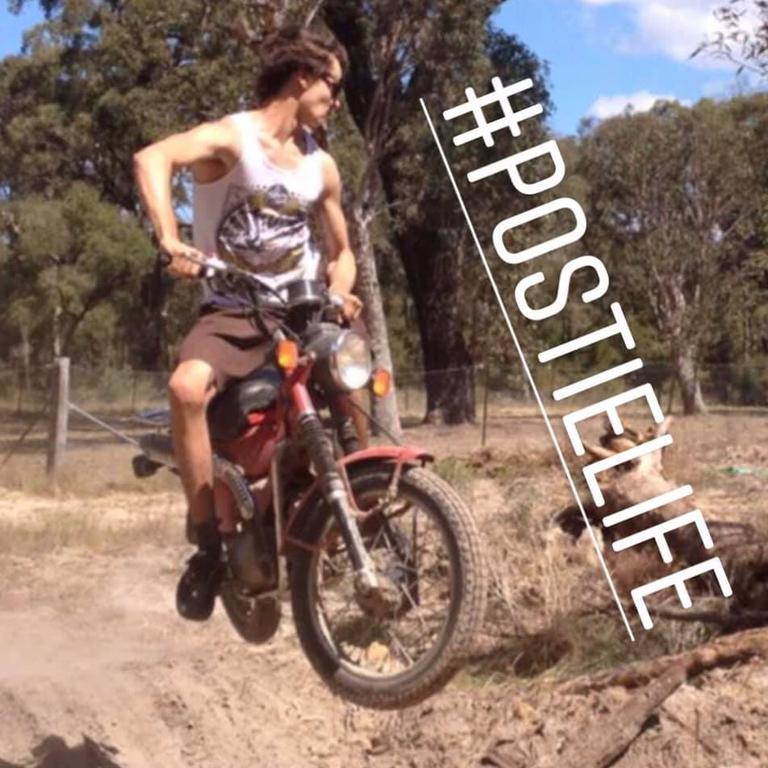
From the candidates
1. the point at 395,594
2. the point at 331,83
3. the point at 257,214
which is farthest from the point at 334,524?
the point at 331,83

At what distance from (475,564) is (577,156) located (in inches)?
1357

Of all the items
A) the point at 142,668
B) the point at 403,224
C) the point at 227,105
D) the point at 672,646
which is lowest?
the point at 672,646

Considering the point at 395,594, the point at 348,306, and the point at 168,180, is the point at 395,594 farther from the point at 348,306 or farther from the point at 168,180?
the point at 168,180

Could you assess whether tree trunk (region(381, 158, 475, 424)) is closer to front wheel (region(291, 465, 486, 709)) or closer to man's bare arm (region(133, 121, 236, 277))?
man's bare arm (region(133, 121, 236, 277))

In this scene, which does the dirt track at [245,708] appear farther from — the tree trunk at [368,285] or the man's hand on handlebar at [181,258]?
the tree trunk at [368,285]

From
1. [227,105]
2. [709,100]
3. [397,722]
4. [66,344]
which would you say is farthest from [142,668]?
[66,344]

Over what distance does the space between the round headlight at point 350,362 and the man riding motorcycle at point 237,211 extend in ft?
0.95

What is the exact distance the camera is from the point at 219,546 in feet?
17.3

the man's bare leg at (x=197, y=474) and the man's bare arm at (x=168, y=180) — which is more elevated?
the man's bare arm at (x=168, y=180)

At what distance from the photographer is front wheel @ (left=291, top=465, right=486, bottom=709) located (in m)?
4.66

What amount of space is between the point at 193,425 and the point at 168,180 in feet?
2.57

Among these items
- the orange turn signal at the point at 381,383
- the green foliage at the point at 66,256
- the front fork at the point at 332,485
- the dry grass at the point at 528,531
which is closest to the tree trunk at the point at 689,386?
the dry grass at the point at 528,531

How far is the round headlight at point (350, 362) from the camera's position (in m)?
4.84

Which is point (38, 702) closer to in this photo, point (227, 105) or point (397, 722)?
point (397, 722)
